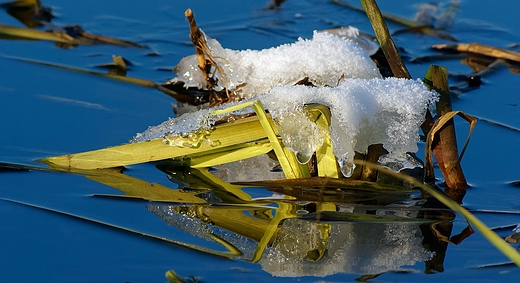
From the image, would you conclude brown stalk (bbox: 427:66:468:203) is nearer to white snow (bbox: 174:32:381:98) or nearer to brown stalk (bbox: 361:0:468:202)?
brown stalk (bbox: 361:0:468:202)

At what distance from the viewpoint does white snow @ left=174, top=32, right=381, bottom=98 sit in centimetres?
241

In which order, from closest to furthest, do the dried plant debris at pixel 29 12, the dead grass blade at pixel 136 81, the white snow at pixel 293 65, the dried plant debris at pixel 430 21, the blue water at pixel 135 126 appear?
1. the blue water at pixel 135 126
2. the white snow at pixel 293 65
3. the dead grass blade at pixel 136 81
4. the dried plant debris at pixel 29 12
5. the dried plant debris at pixel 430 21

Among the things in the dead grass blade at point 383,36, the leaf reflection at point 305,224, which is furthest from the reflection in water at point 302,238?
the dead grass blade at point 383,36

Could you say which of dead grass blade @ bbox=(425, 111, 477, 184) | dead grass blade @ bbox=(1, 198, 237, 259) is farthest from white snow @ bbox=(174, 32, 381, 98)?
dead grass blade @ bbox=(1, 198, 237, 259)

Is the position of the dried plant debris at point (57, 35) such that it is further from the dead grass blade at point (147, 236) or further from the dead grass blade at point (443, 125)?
the dead grass blade at point (443, 125)

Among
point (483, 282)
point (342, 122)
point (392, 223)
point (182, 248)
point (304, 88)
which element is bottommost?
point (483, 282)

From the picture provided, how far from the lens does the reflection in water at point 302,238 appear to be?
5.17 ft

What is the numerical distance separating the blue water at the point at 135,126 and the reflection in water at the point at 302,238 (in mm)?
48

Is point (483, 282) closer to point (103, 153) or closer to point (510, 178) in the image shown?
point (510, 178)

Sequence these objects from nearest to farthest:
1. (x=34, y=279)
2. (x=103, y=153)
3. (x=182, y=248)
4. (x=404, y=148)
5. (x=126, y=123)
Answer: (x=34, y=279) < (x=182, y=248) < (x=404, y=148) < (x=103, y=153) < (x=126, y=123)

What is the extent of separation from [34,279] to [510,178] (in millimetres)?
1433

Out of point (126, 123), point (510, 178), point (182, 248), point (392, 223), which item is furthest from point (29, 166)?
point (510, 178)

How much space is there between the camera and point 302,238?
1.70m

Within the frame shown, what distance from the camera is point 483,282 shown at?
4.99 ft
